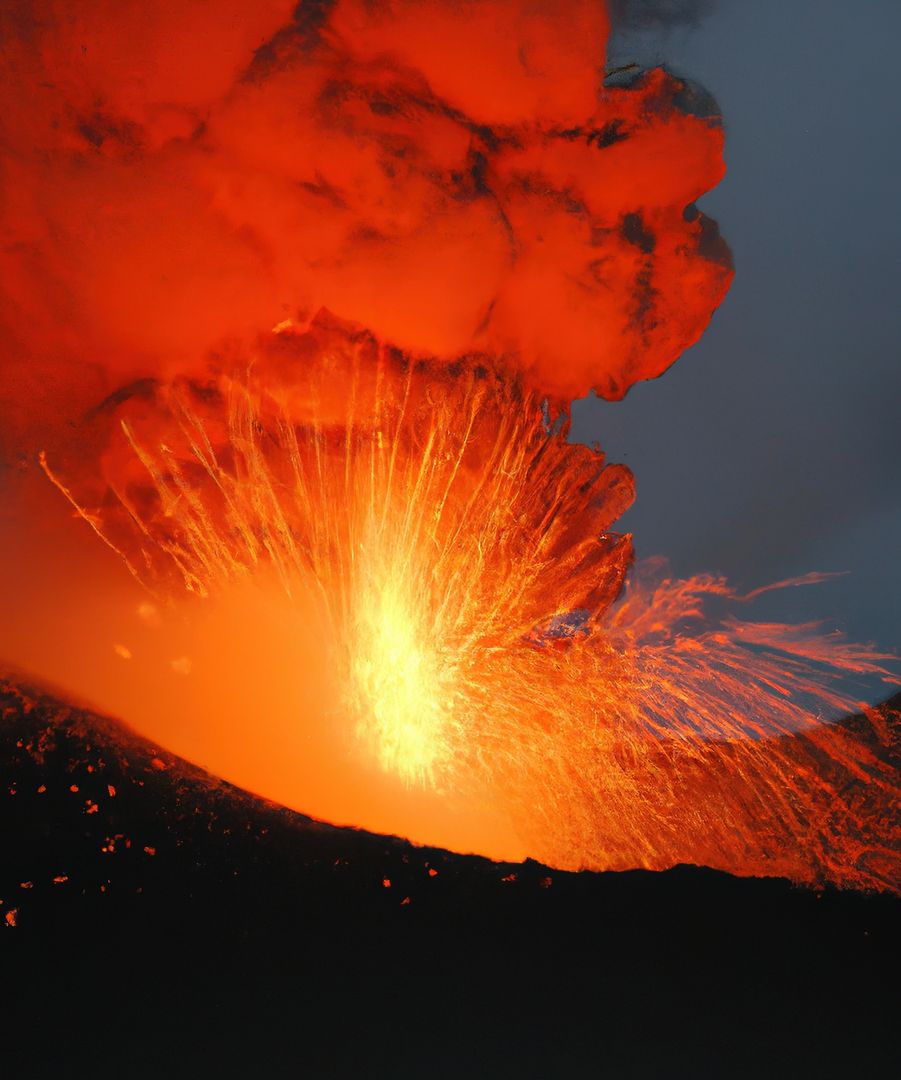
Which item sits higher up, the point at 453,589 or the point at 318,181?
the point at 318,181

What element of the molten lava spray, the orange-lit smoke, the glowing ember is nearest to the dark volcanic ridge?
the molten lava spray

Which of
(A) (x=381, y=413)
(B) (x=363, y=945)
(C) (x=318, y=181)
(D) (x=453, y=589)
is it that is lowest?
(B) (x=363, y=945)

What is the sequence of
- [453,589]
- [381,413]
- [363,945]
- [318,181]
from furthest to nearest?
[453,589] < [381,413] < [318,181] < [363,945]

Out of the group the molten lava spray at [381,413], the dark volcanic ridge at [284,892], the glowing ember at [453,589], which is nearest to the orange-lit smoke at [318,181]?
the molten lava spray at [381,413]

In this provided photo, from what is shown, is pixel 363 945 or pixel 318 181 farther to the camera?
pixel 318 181

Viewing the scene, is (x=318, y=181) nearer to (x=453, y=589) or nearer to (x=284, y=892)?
(x=453, y=589)

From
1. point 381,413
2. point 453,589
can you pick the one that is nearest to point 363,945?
point 453,589

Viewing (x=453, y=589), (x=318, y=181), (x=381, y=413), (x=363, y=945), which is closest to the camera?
(x=363, y=945)

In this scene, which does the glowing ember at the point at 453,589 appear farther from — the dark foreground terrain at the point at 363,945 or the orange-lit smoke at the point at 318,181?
the dark foreground terrain at the point at 363,945

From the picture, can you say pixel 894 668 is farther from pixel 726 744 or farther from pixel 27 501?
pixel 27 501
